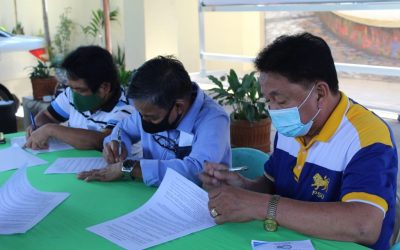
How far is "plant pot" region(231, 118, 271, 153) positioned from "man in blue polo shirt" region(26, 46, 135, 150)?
1.29 meters

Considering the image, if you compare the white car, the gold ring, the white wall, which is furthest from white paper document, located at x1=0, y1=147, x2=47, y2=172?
the white wall

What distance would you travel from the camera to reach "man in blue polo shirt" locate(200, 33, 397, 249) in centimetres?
114

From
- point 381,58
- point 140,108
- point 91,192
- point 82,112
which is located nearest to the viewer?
point 91,192

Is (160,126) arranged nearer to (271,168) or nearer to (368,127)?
(271,168)

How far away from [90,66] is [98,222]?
0.98 metres

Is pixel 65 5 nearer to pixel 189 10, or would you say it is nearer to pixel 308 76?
pixel 189 10

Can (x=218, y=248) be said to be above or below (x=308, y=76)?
below

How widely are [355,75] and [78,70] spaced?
551 centimetres

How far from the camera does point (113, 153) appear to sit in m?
1.81

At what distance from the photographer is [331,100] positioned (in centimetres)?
133

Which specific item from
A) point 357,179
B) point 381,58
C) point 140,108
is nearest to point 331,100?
point 357,179

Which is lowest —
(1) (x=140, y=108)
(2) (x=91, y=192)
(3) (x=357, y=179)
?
(2) (x=91, y=192)

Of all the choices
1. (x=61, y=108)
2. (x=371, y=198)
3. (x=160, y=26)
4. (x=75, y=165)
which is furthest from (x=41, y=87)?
(x=371, y=198)

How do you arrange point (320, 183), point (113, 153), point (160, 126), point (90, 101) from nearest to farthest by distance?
point (320, 183) < point (160, 126) < point (113, 153) < point (90, 101)
